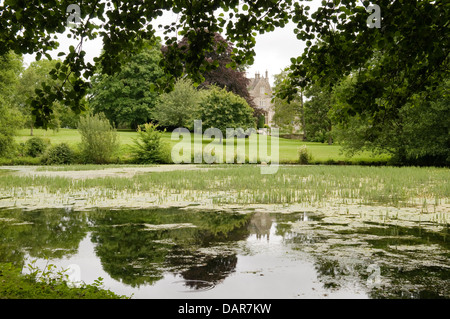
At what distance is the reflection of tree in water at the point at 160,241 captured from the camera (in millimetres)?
5625

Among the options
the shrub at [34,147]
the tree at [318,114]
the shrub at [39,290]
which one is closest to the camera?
the shrub at [39,290]

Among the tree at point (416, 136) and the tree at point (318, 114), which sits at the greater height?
the tree at point (318, 114)

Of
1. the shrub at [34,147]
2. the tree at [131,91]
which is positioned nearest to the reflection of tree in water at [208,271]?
the shrub at [34,147]

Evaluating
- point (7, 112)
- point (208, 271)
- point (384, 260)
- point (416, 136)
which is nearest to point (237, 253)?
point (208, 271)

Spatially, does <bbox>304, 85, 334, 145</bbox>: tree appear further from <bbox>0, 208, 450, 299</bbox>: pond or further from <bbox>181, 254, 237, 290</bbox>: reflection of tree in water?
<bbox>181, 254, 237, 290</bbox>: reflection of tree in water

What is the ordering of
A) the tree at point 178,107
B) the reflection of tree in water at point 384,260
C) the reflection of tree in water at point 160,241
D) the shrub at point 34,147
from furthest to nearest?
the tree at point 178,107
the shrub at point 34,147
the reflection of tree in water at point 160,241
the reflection of tree in water at point 384,260

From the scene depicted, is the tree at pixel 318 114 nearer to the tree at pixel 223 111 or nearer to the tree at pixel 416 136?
the tree at pixel 223 111

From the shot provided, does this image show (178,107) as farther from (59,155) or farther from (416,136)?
(416,136)

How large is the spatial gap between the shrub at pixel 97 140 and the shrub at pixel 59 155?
2.70ft

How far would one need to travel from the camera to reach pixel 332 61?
5285 mm

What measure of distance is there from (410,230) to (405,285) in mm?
3290

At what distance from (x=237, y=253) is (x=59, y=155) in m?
22.6
